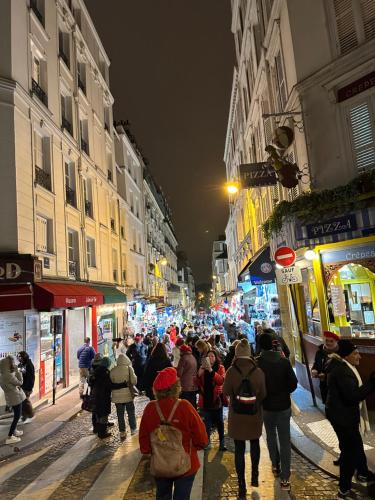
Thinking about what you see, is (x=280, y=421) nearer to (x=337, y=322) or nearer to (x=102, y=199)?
(x=337, y=322)

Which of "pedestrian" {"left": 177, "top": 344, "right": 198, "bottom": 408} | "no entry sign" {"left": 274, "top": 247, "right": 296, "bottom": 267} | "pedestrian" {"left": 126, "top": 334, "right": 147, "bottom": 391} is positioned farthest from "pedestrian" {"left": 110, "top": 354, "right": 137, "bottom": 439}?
"no entry sign" {"left": 274, "top": 247, "right": 296, "bottom": 267}

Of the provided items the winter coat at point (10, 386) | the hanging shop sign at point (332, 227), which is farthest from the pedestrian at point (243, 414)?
the winter coat at point (10, 386)

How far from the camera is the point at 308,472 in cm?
584

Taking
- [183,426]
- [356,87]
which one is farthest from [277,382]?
[356,87]

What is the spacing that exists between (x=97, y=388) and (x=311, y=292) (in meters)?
6.18

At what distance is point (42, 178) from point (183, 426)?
40.2ft

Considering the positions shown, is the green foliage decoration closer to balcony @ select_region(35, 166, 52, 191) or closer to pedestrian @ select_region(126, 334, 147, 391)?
pedestrian @ select_region(126, 334, 147, 391)

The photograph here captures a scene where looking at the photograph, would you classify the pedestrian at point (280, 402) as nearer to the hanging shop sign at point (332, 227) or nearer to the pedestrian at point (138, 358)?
the hanging shop sign at point (332, 227)

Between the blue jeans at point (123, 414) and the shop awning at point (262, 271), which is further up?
the shop awning at point (262, 271)

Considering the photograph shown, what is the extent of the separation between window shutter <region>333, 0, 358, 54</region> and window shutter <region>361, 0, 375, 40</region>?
253 mm

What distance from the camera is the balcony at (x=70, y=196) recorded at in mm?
16688

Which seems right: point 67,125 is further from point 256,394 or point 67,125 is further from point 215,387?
point 256,394

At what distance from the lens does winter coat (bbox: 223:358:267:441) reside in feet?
17.0

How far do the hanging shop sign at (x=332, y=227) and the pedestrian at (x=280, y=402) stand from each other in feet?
15.1
